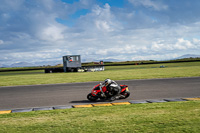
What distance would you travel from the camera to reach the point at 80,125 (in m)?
5.32

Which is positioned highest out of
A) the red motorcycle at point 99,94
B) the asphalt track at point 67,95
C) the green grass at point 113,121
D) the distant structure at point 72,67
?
the distant structure at point 72,67

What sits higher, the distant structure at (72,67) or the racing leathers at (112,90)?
the distant structure at (72,67)

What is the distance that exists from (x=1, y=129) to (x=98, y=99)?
17.4ft

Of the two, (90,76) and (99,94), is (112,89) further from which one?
(90,76)

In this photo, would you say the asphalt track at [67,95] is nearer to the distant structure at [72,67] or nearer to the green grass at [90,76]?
the green grass at [90,76]

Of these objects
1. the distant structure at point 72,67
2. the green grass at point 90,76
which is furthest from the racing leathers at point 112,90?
the distant structure at point 72,67

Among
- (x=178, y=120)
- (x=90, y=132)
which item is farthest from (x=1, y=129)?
(x=178, y=120)

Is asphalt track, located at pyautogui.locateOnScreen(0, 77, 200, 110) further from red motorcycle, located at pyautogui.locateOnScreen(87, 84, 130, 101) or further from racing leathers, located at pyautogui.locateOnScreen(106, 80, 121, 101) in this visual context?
racing leathers, located at pyautogui.locateOnScreen(106, 80, 121, 101)

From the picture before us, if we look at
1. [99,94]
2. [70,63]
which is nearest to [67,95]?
[99,94]

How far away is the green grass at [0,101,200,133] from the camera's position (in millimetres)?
4914

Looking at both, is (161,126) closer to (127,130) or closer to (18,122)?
(127,130)

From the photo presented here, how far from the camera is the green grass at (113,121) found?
16.1 ft

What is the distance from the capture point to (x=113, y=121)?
5598 millimetres

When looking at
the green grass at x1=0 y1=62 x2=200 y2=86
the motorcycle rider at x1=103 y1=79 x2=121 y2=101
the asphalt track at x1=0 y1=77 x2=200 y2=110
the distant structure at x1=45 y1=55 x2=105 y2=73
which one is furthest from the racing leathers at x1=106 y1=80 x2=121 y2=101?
the distant structure at x1=45 y1=55 x2=105 y2=73
